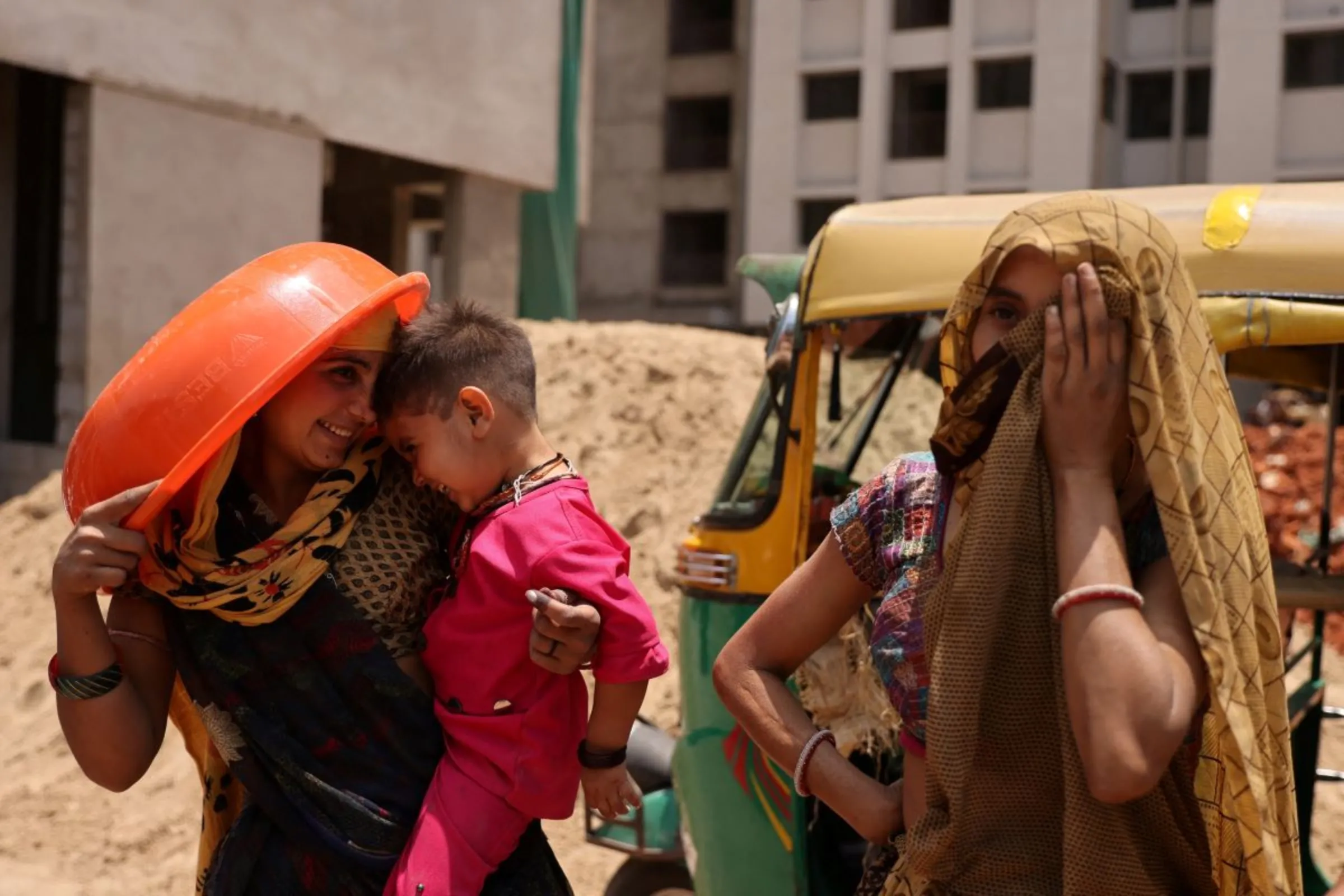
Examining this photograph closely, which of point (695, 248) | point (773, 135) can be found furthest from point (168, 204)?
point (695, 248)

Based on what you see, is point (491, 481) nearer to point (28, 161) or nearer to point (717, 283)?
point (28, 161)

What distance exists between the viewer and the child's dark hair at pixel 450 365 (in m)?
2.15

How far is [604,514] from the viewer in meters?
10.1

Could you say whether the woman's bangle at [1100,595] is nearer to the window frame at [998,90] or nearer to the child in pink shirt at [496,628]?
the child in pink shirt at [496,628]

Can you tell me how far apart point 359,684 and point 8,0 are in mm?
10127

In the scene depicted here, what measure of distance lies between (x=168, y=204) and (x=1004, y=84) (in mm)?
18535

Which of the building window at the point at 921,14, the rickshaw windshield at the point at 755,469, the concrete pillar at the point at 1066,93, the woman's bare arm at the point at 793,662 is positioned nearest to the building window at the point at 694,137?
the building window at the point at 921,14

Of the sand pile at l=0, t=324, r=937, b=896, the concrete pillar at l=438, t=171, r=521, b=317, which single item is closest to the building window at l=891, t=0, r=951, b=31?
the concrete pillar at l=438, t=171, r=521, b=317

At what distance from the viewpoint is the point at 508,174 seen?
610 inches

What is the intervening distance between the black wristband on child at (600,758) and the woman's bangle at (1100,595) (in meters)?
0.80

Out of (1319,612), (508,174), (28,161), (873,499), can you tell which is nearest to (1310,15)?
(508,174)

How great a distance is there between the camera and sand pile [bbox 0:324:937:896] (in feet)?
22.0

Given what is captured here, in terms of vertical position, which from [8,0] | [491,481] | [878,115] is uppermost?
[878,115]

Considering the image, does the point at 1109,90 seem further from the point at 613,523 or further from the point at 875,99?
the point at 613,523
